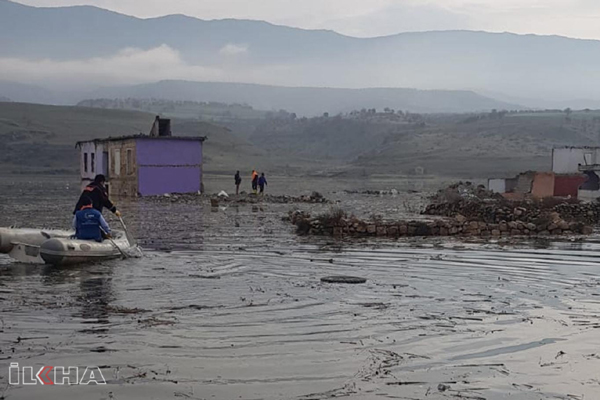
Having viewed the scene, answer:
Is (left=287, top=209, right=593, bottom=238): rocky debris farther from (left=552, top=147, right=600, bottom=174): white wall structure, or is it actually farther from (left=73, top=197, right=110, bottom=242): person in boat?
(left=552, top=147, right=600, bottom=174): white wall structure

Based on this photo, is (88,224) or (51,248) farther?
(88,224)

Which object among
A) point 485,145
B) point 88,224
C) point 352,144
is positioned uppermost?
point 485,145

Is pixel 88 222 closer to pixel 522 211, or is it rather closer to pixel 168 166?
pixel 522 211

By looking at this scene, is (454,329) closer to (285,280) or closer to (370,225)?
(285,280)

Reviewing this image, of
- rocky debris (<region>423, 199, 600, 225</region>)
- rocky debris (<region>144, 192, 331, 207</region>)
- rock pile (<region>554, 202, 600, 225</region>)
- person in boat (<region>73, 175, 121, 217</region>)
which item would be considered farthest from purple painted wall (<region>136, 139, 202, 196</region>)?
person in boat (<region>73, 175, 121, 217</region>)

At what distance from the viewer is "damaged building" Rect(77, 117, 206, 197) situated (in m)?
41.8

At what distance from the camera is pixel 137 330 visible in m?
9.19

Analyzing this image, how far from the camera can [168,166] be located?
42.9 m

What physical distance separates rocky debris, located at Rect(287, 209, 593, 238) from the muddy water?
4.99 m

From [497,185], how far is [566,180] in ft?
19.1

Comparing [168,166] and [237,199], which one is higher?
[168,166]

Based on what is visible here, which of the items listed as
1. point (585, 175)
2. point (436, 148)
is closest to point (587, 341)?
point (585, 175)

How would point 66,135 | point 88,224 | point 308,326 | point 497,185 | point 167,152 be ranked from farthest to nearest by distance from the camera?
point 66,135
point 167,152
point 497,185
point 88,224
point 308,326

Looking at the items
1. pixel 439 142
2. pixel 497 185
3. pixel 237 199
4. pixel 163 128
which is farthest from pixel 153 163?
pixel 439 142
